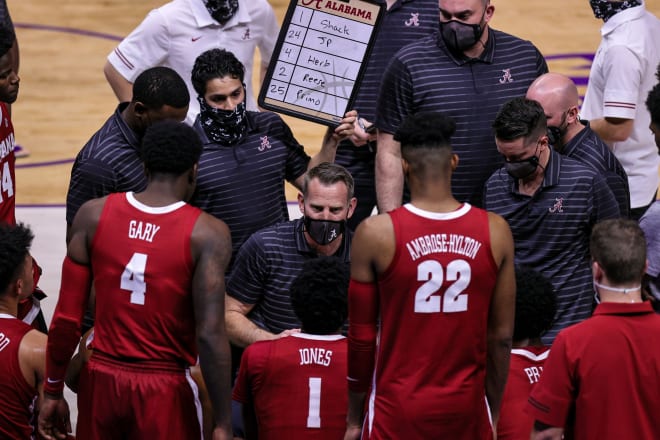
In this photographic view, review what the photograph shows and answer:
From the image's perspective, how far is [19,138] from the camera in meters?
11.0

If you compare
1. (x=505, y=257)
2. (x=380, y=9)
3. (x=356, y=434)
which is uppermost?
(x=380, y=9)

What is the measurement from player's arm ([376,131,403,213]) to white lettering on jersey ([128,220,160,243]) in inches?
68.2

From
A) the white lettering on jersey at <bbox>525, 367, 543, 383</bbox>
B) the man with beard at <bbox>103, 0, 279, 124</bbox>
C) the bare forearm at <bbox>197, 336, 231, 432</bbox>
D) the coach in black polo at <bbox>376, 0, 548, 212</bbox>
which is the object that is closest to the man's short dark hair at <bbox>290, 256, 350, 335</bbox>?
the bare forearm at <bbox>197, 336, 231, 432</bbox>

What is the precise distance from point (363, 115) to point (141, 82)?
1.39m

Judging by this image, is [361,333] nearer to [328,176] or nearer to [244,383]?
[244,383]

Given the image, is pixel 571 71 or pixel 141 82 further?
pixel 571 71

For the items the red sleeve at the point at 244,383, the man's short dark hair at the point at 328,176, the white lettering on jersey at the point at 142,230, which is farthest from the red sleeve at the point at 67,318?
the man's short dark hair at the point at 328,176

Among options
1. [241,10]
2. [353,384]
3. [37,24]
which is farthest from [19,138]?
[353,384]

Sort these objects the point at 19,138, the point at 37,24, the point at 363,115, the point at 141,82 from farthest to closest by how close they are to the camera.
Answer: the point at 37,24, the point at 19,138, the point at 363,115, the point at 141,82

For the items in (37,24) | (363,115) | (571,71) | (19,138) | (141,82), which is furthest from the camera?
(37,24)

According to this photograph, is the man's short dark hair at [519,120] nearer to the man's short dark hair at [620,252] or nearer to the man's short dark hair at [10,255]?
the man's short dark hair at [620,252]

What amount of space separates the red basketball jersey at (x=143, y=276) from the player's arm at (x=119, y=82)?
8.89ft

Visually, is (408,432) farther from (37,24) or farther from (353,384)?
(37,24)

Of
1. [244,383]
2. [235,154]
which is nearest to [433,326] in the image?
[244,383]
